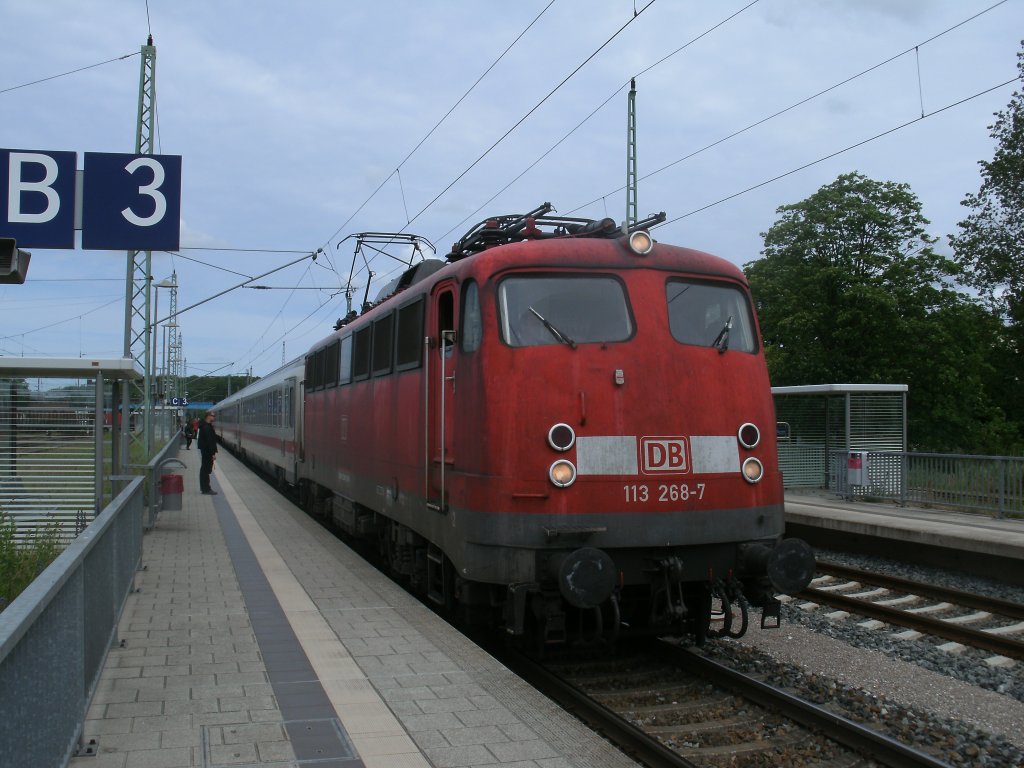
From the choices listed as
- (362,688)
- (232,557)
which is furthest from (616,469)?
(232,557)

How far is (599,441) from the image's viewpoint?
667cm

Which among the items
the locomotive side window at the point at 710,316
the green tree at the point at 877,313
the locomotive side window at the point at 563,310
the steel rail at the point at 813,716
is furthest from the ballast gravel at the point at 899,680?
the green tree at the point at 877,313

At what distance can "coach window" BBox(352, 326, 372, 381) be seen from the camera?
1084 centimetres

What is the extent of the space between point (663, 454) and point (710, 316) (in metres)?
1.28

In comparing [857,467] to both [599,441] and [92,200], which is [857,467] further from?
[92,200]

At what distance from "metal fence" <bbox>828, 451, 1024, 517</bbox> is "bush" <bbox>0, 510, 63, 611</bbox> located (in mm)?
13050

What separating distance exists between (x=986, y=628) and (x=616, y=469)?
5.25 metres

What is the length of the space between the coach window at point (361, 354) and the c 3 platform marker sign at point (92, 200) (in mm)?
2207

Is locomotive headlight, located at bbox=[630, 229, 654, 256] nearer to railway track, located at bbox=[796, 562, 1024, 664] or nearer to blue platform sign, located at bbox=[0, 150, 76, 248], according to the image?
railway track, located at bbox=[796, 562, 1024, 664]

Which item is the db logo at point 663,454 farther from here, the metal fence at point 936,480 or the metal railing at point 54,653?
the metal fence at point 936,480

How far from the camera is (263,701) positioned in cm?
543

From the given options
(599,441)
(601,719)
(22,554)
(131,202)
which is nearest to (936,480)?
(599,441)

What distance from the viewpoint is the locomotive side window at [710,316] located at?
288 inches

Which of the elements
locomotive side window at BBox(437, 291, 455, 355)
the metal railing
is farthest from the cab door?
the metal railing
